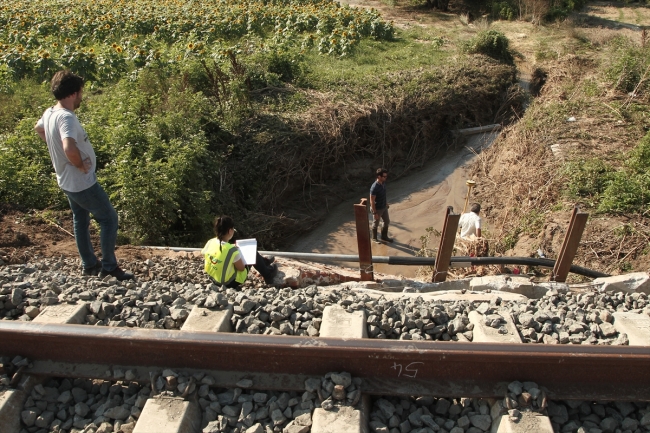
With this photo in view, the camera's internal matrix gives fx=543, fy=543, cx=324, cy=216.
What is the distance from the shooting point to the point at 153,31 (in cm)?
1733

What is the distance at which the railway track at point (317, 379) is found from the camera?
11.9ft

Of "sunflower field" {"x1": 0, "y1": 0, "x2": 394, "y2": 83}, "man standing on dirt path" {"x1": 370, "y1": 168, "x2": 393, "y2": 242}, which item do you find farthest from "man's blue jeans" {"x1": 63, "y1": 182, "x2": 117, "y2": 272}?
"sunflower field" {"x1": 0, "y1": 0, "x2": 394, "y2": 83}

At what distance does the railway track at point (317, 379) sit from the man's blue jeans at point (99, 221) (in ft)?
5.32

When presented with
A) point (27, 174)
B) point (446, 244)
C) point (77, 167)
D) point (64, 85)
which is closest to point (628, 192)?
point (446, 244)

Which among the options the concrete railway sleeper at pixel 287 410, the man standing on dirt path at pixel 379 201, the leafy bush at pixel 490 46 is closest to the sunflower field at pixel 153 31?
the leafy bush at pixel 490 46

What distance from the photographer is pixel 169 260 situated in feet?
22.5

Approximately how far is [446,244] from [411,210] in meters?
6.37

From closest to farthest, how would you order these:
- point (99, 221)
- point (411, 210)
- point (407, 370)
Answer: point (407, 370) → point (99, 221) → point (411, 210)

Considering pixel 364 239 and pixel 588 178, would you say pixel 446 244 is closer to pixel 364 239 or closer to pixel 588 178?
pixel 364 239

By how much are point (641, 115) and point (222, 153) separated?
9361 millimetres

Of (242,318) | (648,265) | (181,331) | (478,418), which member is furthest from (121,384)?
(648,265)

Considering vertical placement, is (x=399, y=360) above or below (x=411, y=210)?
above

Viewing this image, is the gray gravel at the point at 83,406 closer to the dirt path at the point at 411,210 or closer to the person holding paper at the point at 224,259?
the person holding paper at the point at 224,259

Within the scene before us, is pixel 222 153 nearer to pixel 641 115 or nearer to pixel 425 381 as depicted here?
pixel 425 381
